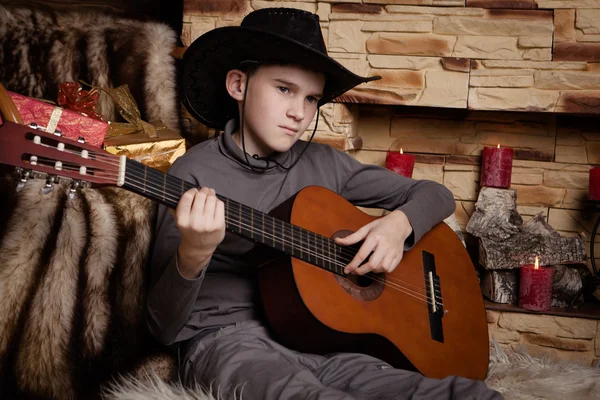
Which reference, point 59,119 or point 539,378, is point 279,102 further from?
point 539,378

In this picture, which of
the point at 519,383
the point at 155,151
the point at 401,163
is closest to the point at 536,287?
the point at 519,383

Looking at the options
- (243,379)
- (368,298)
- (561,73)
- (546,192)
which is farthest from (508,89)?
(243,379)

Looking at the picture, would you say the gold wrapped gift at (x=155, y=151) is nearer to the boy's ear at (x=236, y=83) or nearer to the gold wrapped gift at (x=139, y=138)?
the gold wrapped gift at (x=139, y=138)

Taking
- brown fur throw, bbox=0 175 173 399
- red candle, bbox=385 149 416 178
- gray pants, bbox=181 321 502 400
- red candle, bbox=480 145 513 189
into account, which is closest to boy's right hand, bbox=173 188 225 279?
gray pants, bbox=181 321 502 400

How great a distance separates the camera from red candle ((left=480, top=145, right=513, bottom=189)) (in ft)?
7.82

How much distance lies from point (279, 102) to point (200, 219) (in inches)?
20.0

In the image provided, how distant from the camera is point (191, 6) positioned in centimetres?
224

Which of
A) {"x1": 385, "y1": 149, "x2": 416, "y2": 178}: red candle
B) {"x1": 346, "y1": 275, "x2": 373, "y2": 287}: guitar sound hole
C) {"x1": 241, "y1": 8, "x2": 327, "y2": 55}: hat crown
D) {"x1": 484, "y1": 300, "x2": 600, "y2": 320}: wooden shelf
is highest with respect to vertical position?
{"x1": 241, "y1": 8, "x2": 327, "y2": 55}: hat crown

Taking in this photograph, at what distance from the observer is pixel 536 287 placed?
212 centimetres

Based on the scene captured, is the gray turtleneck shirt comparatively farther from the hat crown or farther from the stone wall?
the stone wall

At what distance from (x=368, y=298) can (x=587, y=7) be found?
1433 mm

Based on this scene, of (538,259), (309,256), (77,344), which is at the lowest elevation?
(538,259)

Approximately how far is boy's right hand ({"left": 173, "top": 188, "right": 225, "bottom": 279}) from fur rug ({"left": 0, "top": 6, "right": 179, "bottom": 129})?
0.90 metres

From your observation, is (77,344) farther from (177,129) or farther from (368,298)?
(177,129)
